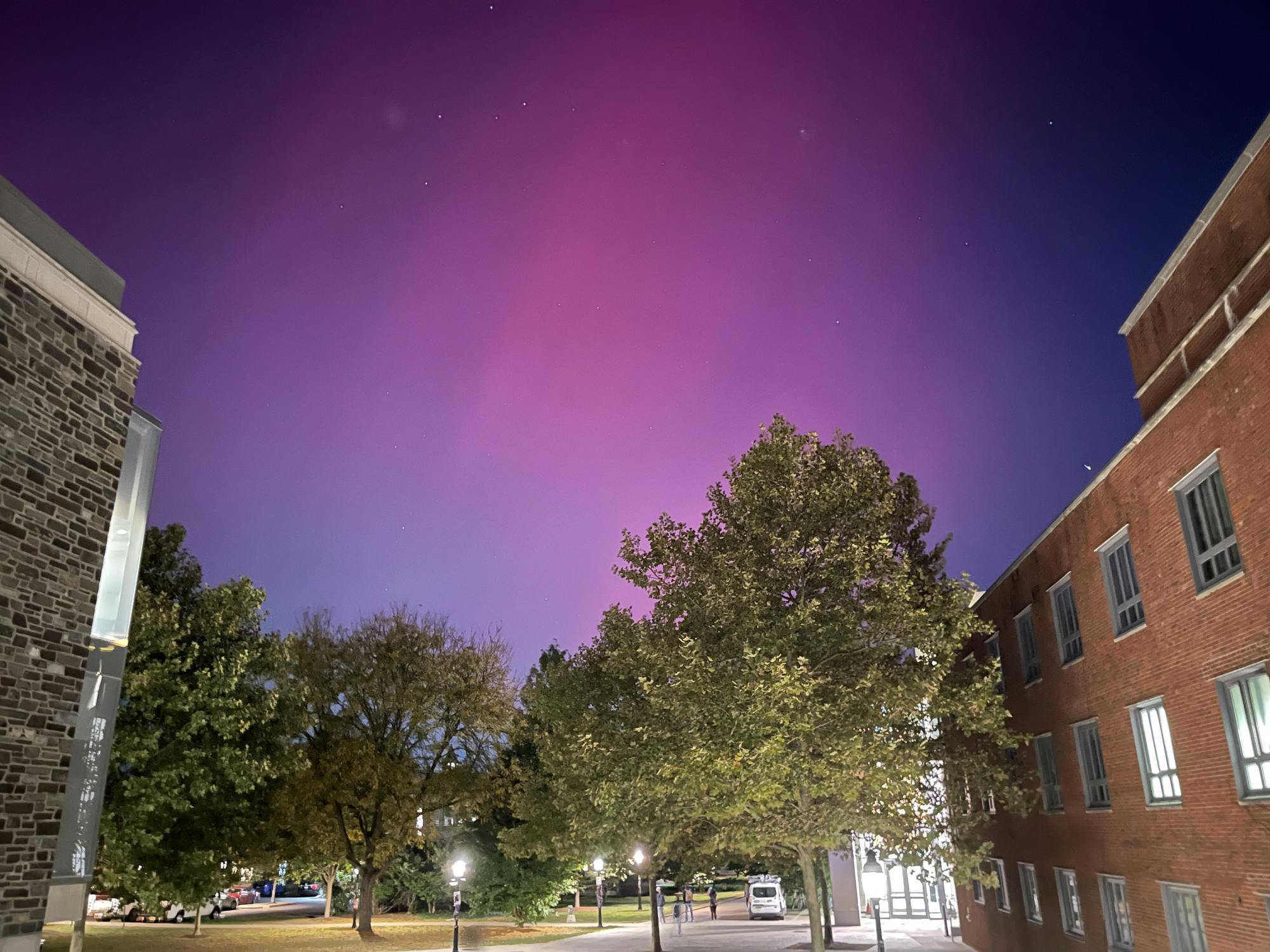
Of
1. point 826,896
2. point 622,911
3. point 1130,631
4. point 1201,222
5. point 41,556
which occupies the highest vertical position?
point 1201,222

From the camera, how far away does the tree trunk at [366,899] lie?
101 ft

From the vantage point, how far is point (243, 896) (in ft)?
193

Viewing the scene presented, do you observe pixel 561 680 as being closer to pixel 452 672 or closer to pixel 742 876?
pixel 452 672

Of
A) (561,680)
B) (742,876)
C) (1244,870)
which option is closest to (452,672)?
(561,680)

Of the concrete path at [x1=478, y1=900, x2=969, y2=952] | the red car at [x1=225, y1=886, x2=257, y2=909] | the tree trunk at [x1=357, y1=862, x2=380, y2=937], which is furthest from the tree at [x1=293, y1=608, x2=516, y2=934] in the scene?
the red car at [x1=225, y1=886, x2=257, y2=909]

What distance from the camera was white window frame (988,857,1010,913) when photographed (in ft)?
79.5

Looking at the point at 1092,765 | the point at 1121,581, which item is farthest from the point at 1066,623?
the point at 1121,581

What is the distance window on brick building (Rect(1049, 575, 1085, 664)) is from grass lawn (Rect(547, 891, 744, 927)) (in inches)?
1212

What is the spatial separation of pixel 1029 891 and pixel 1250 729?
12006 mm

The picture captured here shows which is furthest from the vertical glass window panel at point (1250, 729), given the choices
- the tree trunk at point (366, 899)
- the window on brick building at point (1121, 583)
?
the tree trunk at point (366, 899)

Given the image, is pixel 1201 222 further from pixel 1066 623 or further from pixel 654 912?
pixel 654 912

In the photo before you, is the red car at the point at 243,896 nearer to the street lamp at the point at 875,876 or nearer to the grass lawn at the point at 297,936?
the grass lawn at the point at 297,936

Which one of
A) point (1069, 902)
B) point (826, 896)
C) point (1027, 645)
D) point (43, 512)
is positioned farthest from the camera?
point (826, 896)

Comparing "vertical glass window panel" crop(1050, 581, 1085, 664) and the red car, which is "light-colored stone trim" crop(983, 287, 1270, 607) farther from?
the red car
